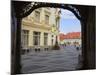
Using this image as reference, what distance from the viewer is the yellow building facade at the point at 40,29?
3432mm

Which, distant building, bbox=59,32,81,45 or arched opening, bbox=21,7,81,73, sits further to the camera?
distant building, bbox=59,32,81,45

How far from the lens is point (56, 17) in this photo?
3.59 metres

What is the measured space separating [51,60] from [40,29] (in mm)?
524

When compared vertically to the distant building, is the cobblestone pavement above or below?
below

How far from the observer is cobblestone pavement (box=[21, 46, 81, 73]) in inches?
136

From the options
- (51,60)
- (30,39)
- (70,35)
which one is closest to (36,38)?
(30,39)

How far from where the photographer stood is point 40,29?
3521 mm

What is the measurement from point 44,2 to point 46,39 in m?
0.58

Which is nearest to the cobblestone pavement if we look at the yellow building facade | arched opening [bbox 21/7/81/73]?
A: arched opening [bbox 21/7/81/73]

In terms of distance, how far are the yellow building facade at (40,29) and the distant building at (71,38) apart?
99mm

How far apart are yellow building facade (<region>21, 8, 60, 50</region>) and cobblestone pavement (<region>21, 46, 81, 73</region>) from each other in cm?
13

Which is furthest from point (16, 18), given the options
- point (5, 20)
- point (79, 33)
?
point (79, 33)

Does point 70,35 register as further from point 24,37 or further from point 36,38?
point 24,37

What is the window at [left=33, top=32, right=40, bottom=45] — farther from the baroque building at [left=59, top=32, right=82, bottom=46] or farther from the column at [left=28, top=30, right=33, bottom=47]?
the baroque building at [left=59, top=32, right=82, bottom=46]
